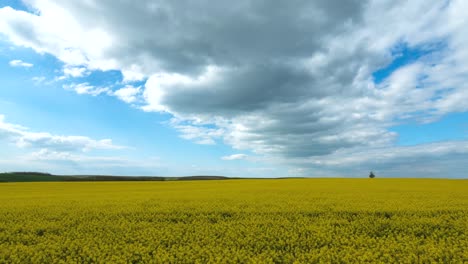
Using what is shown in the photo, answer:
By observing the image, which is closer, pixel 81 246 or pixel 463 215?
pixel 81 246

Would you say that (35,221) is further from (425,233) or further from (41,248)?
(425,233)

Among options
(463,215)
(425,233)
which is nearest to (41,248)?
(425,233)

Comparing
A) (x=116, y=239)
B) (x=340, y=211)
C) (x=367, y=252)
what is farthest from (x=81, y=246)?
(x=340, y=211)

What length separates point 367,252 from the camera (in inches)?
384

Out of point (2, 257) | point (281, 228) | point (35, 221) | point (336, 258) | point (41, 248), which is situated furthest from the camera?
point (35, 221)

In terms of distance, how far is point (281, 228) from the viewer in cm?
1250

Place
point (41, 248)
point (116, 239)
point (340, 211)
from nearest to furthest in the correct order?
point (41, 248) < point (116, 239) < point (340, 211)

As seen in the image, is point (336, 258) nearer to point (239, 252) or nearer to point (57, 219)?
point (239, 252)

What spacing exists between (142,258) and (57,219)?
8.48 m

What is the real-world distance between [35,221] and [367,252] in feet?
49.6

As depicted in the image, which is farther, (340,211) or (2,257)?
(340,211)

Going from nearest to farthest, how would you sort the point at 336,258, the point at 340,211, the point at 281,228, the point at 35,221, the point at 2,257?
the point at 336,258 → the point at 2,257 → the point at 281,228 → the point at 35,221 → the point at 340,211

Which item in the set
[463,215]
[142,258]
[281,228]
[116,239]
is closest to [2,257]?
[116,239]

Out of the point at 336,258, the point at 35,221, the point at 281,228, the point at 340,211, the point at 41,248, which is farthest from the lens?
the point at 340,211
